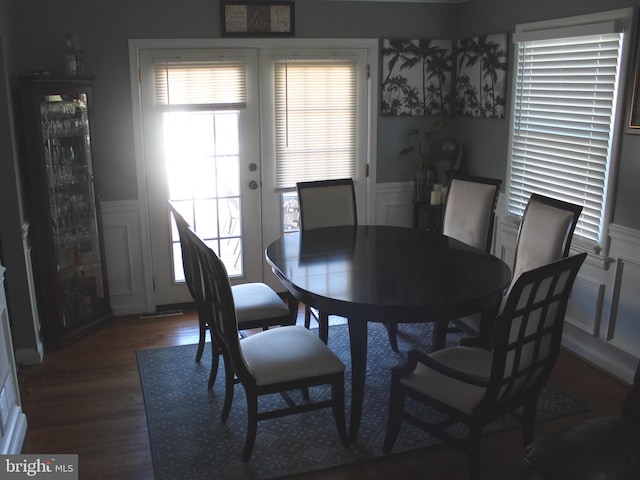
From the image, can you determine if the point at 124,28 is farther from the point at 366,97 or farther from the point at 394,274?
the point at 394,274

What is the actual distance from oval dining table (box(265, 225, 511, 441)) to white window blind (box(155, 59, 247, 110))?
1.38 meters

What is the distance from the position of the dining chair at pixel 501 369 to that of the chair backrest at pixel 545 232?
61 centimetres

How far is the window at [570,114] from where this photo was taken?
11.5 feet

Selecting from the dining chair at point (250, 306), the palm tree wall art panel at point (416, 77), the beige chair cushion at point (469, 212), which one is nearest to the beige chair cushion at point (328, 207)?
the beige chair cushion at point (469, 212)

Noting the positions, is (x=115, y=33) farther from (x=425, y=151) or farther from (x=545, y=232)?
(x=545, y=232)

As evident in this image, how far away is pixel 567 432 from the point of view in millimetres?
2209

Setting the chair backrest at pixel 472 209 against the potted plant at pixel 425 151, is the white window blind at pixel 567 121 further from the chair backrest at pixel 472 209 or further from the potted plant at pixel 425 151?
the potted plant at pixel 425 151

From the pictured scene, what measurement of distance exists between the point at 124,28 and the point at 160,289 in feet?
6.12

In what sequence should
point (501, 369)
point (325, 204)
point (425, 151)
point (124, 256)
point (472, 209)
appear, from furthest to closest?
point (425, 151), point (124, 256), point (325, 204), point (472, 209), point (501, 369)

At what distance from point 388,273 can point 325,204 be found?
1281mm

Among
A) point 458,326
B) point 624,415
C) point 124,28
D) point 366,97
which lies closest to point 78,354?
→ point 124,28

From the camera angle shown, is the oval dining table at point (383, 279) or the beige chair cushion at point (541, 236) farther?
the beige chair cushion at point (541, 236)

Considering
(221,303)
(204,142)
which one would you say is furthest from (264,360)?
(204,142)

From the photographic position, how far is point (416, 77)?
4.93 m
